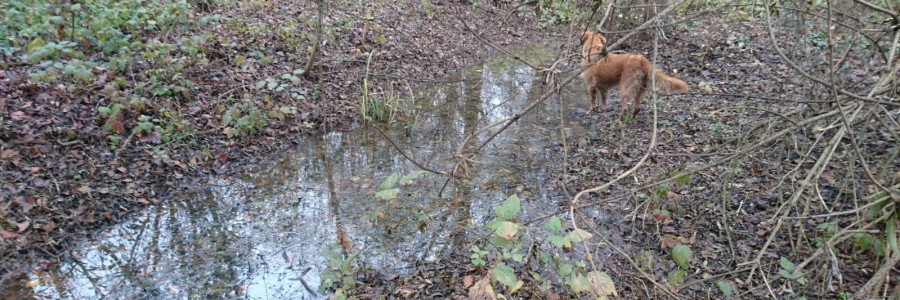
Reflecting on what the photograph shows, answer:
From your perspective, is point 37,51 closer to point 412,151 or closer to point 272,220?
point 272,220

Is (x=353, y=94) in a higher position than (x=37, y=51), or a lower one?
lower

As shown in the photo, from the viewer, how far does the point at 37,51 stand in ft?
16.8

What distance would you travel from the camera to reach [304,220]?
4.30 meters

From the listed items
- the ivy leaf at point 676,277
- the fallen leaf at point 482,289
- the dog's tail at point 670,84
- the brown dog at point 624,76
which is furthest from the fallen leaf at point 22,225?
the dog's tail at point 670,84

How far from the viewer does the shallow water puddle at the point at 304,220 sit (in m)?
3.46

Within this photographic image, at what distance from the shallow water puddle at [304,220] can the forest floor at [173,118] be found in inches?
10.7

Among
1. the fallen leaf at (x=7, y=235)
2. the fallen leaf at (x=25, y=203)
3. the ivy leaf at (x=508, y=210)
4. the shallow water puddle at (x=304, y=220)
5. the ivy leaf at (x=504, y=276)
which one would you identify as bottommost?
the shallow water puddle at (x=304, y=220)

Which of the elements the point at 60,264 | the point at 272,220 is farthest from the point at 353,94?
the point at 60,264

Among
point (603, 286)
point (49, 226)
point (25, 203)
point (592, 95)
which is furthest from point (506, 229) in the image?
point (592, 95)

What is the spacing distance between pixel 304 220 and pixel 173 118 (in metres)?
2.12

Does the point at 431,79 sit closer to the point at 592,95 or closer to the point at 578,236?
the point at 592,95

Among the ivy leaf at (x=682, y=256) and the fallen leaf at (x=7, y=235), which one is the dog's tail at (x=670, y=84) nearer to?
the ivy leaf at (x=682, y=256)

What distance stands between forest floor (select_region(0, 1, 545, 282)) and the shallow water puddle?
10.7 inches

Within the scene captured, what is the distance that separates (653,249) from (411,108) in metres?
4.43
